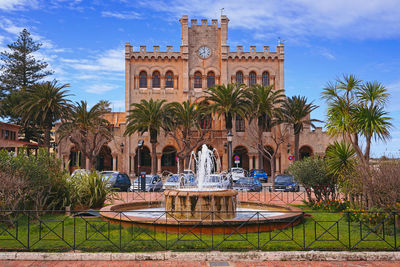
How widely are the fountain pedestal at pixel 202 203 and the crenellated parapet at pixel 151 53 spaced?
34.6m

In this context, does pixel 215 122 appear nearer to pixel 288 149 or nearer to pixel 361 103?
pixel 288 149

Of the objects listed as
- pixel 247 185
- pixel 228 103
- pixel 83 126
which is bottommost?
pixel 247 185

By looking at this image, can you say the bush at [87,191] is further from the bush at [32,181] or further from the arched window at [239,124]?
the arched window at [239,124]

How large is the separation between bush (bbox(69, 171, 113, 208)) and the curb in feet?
22.2

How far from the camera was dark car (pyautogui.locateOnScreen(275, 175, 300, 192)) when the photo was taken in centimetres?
2455

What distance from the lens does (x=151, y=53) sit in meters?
43.4

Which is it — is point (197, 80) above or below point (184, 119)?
above

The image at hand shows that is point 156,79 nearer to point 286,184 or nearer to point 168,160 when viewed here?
point 168,160

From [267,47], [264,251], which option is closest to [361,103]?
[264,251]

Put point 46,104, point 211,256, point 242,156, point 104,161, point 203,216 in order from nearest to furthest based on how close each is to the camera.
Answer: point 211,256 < point 203,216 < point 46,104 < point 242,156 < point 104,161

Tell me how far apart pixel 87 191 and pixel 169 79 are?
30.2 metres

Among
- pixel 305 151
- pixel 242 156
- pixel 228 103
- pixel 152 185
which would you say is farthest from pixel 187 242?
pixel 305 151

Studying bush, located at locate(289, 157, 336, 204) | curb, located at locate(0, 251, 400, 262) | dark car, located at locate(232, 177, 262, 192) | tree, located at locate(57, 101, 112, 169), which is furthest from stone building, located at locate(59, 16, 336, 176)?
curb, located at locate(0, 251, 400, 262)

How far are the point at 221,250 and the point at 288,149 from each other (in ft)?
114
